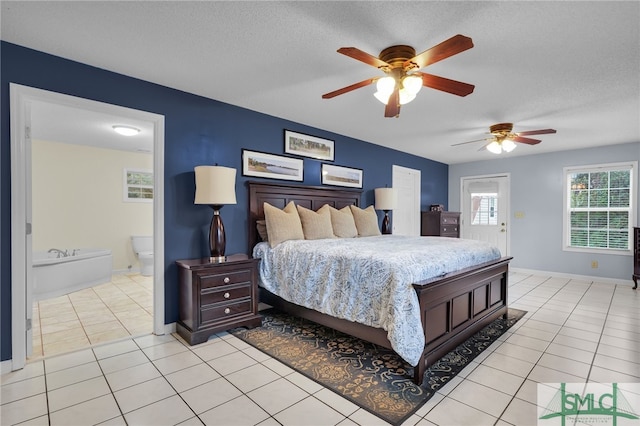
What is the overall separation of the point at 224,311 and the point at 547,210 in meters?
6.23

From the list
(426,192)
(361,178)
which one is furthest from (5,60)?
(426,192)

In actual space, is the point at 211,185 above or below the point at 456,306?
above

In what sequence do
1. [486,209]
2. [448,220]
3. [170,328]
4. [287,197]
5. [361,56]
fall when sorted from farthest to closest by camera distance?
1. [486,209]
2. [448,220]
3. [287,197]
4. [170,328]
5. [361,56]

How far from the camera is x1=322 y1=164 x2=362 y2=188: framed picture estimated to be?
4.60 metres

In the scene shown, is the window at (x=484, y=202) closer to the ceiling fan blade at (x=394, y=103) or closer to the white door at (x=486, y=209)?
the white door at (x=486, y=209)

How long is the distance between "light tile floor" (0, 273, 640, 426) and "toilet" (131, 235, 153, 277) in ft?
10.4

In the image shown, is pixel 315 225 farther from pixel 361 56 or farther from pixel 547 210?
pixel 547 210

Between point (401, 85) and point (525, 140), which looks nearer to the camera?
point (401, 85)

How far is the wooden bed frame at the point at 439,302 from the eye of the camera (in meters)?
2.24

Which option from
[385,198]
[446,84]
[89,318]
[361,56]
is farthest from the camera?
[385,198]

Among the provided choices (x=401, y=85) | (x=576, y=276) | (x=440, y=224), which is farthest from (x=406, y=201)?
(x=401, y=85)

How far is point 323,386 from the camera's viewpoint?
6.91 ft

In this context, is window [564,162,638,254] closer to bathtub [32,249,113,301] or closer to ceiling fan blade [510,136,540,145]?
ceiling fan blade [510,136,540,145]

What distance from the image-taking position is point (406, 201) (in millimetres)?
6242
